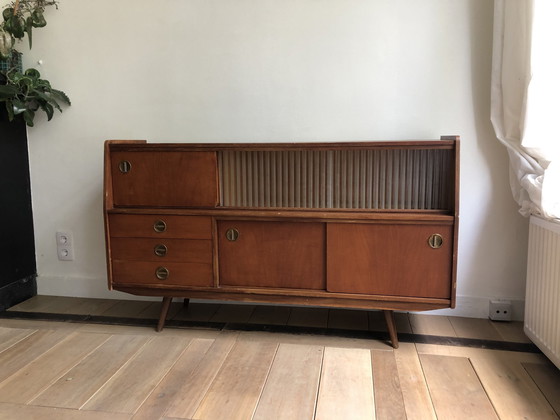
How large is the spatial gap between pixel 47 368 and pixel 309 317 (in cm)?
112

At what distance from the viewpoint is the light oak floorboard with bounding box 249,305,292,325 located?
6.51ft

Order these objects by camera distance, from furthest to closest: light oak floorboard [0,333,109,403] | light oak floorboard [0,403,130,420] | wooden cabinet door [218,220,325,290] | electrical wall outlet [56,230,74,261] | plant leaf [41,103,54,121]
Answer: electrical wall outlet [56,230,74,261] → plant leaf [41,103,54,121] → wooden cabinet door [218,220,325,290] → light oak floorboard [0,333,109,403] → light oak floorboard [0,403,130,420]

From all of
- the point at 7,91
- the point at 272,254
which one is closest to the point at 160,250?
the point at 272,254

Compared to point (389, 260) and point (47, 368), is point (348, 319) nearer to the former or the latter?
point (389, 260)

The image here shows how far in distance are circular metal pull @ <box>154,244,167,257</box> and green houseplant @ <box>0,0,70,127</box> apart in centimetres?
96

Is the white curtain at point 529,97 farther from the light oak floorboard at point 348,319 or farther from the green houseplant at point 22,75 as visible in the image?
the green houseplant at point 22,75

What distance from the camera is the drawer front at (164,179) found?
67.8 inches

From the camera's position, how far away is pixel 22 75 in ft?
6.65

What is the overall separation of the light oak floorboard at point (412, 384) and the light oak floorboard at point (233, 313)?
74 centimetres

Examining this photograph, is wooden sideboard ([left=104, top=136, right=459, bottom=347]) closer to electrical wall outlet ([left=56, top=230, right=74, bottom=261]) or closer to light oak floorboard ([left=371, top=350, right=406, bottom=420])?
light oak floorboard ([left=371, top=350, right=406, bottom=420])

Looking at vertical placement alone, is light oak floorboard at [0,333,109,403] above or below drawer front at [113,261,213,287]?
below

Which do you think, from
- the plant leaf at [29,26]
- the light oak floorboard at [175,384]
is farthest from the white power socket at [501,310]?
the plant leaf at [29,26]

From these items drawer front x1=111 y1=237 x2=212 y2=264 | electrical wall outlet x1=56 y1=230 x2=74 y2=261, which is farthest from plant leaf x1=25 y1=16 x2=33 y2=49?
drawer front x1=111 y1=237 x2=212 y2=264

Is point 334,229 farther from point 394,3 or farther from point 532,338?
point 394,3
